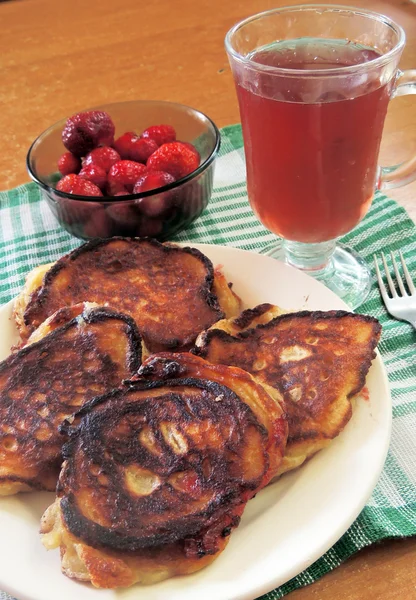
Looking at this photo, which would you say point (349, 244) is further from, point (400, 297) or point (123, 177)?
point (123, 177)

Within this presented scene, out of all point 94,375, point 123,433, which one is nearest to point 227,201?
point 94,375

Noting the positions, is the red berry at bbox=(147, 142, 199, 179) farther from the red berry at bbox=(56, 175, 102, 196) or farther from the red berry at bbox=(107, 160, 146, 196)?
the red berry at bbox=(56, 175, 102, 196)

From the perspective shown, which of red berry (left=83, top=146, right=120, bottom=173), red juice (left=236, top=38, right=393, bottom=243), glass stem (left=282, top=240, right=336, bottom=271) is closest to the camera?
red juice (left=236, top=38, right=393, bottom=243)

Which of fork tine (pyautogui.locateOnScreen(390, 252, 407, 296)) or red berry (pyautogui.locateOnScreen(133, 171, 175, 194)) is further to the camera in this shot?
red berry (pyautogui.locateOnScreen(133, 171, 175, 194))

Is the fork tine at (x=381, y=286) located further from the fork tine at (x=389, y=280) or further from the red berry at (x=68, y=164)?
the red berry at (x=68, y=164)

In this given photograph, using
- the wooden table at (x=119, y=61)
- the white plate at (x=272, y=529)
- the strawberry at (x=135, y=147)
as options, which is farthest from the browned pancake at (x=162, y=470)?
the wooden table at (x=119, y=61)

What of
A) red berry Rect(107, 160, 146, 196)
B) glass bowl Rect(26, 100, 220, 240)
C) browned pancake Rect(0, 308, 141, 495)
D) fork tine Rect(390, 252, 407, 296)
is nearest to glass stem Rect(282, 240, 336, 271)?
fork tine Rect(390, 252, 407, 296)
